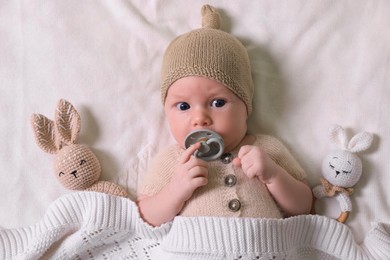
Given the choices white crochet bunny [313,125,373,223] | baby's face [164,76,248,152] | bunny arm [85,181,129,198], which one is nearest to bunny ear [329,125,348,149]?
white crochet bunny [313,125,373,223]

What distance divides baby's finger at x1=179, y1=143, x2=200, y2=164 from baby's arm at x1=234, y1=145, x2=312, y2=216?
0.11 metres

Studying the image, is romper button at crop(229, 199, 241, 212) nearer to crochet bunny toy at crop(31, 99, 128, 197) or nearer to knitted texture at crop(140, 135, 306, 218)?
knitted texture at crop(140, 135, 306, 218)

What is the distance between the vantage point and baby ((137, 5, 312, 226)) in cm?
118

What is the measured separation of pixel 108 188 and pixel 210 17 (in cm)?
52

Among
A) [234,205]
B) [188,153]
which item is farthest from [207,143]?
[234,205]

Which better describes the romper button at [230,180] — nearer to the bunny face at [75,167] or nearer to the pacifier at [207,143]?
the pacifier at [207,143]

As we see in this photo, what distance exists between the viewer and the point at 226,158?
1.25m

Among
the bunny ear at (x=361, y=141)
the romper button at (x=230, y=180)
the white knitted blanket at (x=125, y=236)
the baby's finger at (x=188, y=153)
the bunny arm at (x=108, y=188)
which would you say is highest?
the baby's finger at (x=188, y=153)

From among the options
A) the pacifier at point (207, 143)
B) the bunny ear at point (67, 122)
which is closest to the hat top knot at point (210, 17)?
the pacifier at point (207, 143)

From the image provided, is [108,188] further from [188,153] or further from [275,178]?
[275,178]

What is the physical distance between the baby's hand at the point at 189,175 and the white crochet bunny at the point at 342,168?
12.3 inches

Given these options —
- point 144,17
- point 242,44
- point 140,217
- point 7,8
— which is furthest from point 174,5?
point 140,217

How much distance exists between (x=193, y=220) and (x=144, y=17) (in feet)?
1.94

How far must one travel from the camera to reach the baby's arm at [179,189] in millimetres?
1174
